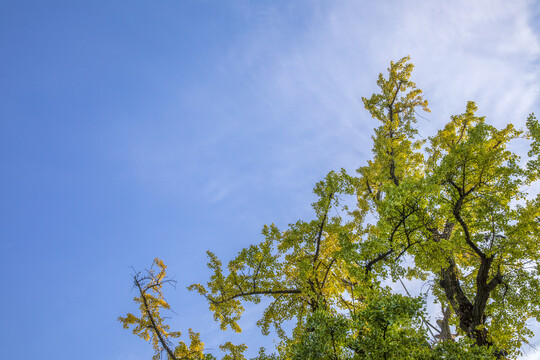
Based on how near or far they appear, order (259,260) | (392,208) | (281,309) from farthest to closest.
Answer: (281,309) < (259,260) < (392,208)

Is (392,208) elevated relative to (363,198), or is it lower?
lower

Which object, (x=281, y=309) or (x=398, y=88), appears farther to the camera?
(x=398, y=88)

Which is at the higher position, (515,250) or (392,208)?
(392,208)

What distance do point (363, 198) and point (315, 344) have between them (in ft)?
33.3

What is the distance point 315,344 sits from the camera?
23.0 feet

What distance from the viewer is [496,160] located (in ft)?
34.4

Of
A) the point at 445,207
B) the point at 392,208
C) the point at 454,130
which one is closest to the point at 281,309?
the point at 392,208

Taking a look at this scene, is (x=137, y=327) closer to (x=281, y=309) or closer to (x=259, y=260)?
(x=259, y=260)

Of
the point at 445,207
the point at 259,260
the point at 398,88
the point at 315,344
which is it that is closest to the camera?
the point at 315,344

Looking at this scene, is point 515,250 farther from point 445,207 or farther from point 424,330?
point 424,330

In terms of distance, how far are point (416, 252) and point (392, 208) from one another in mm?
2474

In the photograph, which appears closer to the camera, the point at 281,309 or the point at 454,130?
the point at 281,309

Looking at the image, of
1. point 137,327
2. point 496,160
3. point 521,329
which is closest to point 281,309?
point 137,327

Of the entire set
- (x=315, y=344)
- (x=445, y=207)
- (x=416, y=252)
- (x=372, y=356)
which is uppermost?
(x=445, y=207)
